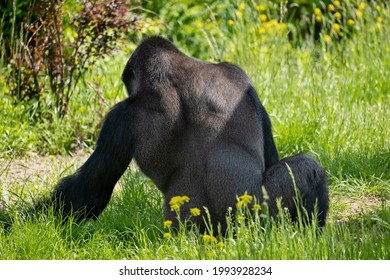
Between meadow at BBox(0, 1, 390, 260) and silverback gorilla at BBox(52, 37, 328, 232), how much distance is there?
22 cm

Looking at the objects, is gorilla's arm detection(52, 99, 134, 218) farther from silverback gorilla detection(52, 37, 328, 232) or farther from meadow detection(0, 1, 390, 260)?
meadow detection(0, 1, 390, 260)

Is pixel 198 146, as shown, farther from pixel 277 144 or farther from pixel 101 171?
pixel 277 144

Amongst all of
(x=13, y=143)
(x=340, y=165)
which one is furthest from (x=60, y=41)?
(x=340, y=165)

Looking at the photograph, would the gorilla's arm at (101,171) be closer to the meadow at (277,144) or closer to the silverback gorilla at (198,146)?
the silverback gorilla at (198,146)

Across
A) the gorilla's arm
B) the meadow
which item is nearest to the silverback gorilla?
the gorilla's arm

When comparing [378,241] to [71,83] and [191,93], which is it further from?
[71,83]

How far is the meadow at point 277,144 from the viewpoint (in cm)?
425

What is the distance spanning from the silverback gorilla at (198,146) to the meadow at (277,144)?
8.5 inches

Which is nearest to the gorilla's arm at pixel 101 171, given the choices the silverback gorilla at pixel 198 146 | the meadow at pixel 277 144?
the silverback gorilla at pixel 198 146

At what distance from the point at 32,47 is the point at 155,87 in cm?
318

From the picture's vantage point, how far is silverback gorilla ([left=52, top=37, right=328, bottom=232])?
4637 mm

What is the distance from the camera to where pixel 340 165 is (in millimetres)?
6141

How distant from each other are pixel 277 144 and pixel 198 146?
209 cm

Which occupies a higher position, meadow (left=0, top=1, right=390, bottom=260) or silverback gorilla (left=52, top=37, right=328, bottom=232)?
silverback gorilla (left=52, top=37, right=328, bottom=232)
